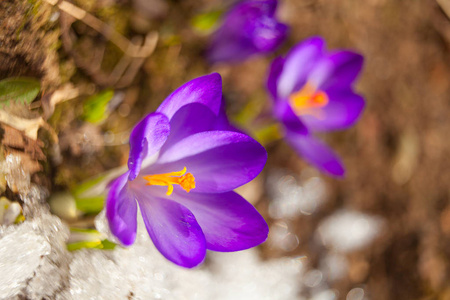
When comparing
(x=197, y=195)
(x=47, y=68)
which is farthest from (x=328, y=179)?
(x=47, y=68)

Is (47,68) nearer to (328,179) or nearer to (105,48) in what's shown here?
(105,48)

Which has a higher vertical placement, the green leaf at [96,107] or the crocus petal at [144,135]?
the crocus petal at [144,135]

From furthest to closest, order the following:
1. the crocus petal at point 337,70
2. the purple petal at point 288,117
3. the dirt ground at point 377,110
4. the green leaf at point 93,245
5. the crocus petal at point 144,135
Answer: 1. the dirt ground at point 377,110
2. the crocus petal at point 337,70
3. the purple petal at point 288,117
4. the green leaf at point 93,245
5. the crocus petal at point 144,135

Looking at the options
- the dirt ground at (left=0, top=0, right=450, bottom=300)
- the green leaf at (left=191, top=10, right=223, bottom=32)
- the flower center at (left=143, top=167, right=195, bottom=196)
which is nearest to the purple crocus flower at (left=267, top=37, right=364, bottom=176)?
the dirt ground at (left=0, top=0, right=450, bottom=300)

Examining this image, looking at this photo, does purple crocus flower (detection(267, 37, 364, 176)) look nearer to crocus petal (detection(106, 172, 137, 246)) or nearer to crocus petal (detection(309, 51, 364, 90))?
crocus petal (detection(309, 51, 364, 90))

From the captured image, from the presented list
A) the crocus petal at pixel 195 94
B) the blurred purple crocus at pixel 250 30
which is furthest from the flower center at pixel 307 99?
the crocus petal at pixel 195 94

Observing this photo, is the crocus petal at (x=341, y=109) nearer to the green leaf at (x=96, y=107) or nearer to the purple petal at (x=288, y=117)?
the purple petal at (x=288, y=117)
